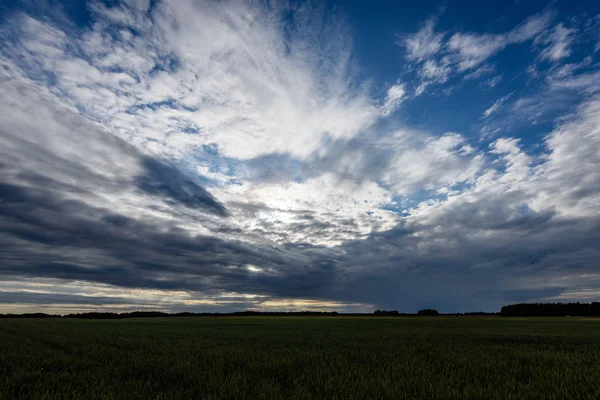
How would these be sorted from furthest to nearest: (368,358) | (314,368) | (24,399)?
(368,358) → (314,368) → (24,399)

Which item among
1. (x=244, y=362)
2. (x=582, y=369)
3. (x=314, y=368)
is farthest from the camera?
(x=244, y=362)

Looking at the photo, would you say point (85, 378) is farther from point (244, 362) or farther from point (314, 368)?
point (314, 368)

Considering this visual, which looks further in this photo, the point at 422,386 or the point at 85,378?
the point at 85,378

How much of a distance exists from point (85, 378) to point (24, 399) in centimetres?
202

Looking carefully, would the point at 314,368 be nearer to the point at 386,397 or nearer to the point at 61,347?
the point at 386,397

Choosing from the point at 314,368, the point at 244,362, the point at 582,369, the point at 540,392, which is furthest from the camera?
the point at 244,362

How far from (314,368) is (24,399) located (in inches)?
249

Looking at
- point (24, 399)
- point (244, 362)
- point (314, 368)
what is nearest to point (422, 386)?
point (314, 368)

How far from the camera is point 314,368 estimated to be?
9.24 m

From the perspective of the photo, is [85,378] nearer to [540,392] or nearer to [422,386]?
[422,386]

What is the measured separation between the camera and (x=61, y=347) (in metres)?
15.0

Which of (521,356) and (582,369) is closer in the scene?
(582,369)

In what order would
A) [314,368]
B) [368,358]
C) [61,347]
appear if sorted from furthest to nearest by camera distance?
[61,347]
[368,358]
[314,368]

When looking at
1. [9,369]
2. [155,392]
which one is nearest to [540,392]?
[155,392]
